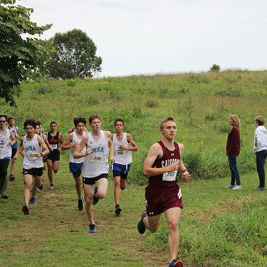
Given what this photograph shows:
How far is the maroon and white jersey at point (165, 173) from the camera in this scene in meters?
7.89

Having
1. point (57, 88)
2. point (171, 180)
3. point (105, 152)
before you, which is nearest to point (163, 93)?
point (57, 88)

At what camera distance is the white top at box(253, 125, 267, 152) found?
49.7ft

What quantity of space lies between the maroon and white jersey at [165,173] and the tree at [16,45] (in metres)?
5.67

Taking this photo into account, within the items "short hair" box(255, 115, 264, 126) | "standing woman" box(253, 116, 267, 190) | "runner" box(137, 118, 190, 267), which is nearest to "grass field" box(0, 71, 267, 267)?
"standing woman" box(253, 116, 267, 190)

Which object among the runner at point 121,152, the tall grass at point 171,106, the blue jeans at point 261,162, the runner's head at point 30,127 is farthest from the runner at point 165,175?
the tall grass at point 171,106

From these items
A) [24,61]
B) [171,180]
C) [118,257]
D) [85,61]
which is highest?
[85,61]

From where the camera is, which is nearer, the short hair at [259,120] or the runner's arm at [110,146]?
the runner's arm at [110,146]

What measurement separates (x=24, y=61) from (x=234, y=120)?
6.07 m

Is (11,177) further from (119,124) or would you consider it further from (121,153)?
(119,124)

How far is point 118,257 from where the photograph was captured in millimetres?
8695

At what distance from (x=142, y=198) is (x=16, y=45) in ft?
17.1

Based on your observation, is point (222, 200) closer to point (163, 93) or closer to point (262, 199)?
point (262, 199)

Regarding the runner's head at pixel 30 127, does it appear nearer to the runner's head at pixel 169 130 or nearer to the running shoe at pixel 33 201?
the running shoe at pixel 33 201

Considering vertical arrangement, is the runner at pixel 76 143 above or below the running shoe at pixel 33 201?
above
